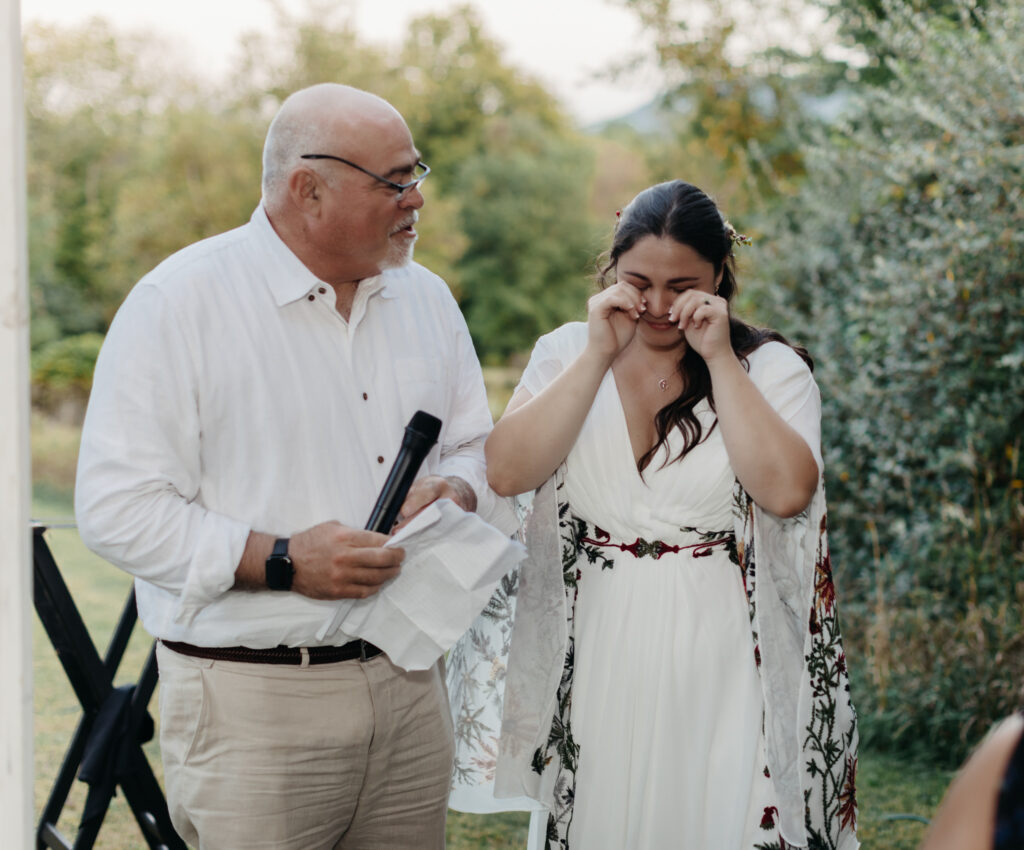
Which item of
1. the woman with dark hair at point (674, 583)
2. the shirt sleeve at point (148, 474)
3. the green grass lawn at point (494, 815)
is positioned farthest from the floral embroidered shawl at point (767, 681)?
the green grass lawn at point (494, 815)

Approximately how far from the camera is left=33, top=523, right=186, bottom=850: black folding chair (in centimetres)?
326

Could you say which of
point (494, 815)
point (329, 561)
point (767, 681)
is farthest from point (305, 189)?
point (494, 815)

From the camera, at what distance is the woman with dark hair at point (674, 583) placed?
2.54 m

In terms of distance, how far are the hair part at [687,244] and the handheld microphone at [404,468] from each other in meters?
0.61

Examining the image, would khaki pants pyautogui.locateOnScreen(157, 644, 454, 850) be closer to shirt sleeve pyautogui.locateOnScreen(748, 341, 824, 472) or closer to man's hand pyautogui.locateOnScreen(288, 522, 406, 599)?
man's hand pyautogui.locateOnScreen(288, 522, 406, 599)

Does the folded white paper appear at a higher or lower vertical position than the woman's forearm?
lower

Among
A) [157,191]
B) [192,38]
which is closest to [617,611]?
[157,191]

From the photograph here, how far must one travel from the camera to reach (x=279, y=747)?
239cm

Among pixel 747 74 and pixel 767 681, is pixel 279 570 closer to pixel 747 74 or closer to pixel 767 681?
pixel 767 681

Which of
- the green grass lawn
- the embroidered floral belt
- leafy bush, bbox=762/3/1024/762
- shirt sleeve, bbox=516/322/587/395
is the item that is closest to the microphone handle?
shirt sleeve, bbox=516/322/587/395

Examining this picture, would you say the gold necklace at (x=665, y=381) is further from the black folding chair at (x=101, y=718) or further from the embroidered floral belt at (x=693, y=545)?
the black folding chair at (x=101, y=718)

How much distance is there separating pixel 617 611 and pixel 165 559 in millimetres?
1073

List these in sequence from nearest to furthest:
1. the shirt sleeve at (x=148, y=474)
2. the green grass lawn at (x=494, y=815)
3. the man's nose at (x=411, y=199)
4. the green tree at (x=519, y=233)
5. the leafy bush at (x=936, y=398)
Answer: the shirt sleeve at (x=148, y=474)
the man's nose at (x=411, y=199)
the green grass lawn at (x=494, y=815)
the leafy bush at (x=936, y=398)
the green tree at (x=519, y=233)

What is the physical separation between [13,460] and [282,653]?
4.19 feet
